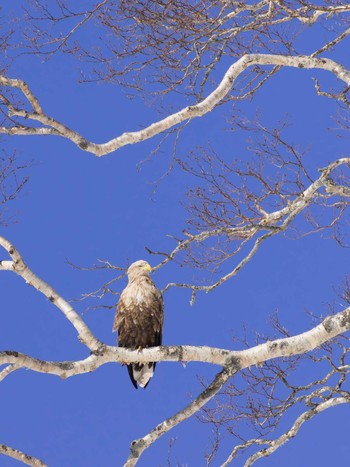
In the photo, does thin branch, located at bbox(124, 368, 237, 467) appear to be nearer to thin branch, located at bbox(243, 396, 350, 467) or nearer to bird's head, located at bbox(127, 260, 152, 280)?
bird's head, located at bbox(127, 260, 152, 280)

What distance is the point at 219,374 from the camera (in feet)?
16.0

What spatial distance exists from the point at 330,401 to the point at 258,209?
1.90m

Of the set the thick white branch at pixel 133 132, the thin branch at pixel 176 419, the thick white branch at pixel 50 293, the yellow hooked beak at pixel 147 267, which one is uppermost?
the thick white branch at pixel 133 132

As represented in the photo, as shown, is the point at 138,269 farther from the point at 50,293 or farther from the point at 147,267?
the point at 50,293

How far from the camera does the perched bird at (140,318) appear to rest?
18.8 feet

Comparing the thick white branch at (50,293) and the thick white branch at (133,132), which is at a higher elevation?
the thick white branch at (133,132)

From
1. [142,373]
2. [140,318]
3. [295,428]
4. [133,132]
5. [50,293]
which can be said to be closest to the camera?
[50,293]

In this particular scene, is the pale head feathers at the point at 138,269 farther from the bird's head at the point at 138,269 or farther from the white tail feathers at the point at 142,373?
the white tail feathers at the point at 142,373

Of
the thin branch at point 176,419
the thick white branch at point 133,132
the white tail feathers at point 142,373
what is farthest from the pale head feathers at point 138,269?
the thin branch at point 176,419

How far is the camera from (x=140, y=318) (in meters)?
5.72

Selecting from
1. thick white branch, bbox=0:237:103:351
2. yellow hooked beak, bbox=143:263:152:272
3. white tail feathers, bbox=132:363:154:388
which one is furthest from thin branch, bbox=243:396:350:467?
thick white branch, bbox=0:237:103:351

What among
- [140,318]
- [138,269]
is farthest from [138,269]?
[140,318]

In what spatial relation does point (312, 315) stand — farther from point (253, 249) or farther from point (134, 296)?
point (134, 296)

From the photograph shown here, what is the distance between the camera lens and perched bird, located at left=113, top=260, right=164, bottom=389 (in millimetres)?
5734
